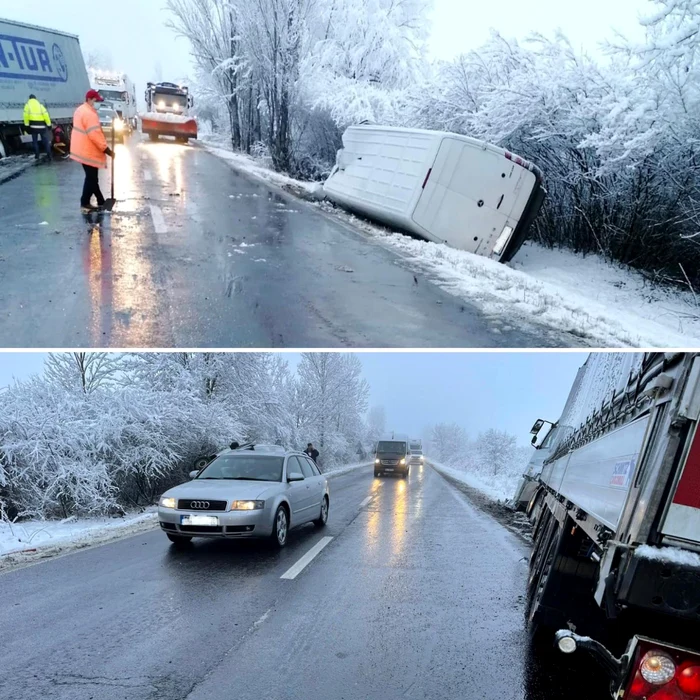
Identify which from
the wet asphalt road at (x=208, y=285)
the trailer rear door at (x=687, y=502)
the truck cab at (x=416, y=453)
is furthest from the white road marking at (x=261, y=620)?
the truck cab at (x=416, y=453)

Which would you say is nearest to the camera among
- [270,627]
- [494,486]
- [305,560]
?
[270,627]

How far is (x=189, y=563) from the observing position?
25.2ft

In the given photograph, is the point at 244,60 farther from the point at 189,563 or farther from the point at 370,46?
the point at 189,563

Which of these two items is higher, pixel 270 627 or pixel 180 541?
pixel 270 627

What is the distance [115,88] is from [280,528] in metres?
23.3

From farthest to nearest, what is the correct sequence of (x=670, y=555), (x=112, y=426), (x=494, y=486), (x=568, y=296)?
(x=494, y=486) → (x=112, y=426) → (x=568, y=296) → (x=670, y=555)

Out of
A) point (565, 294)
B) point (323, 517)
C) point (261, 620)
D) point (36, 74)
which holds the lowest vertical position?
point (323, 517)

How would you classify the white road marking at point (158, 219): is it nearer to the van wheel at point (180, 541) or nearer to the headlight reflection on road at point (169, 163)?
the headlight reflection on road at point (169, 163)

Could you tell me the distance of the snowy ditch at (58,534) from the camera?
8156mm

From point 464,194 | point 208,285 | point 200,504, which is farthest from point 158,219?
point 200,504

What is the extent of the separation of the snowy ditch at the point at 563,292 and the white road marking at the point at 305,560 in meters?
3.48

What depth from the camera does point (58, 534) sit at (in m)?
10.1

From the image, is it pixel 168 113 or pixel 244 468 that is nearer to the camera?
pixel 244 468

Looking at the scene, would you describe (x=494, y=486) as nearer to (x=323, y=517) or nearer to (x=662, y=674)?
(x=323, y=517)
